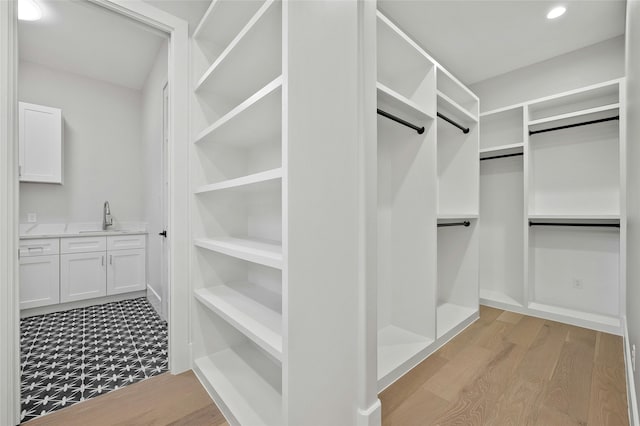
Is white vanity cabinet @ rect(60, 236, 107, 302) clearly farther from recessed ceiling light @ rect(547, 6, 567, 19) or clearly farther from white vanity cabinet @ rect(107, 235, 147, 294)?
recessed ceiling light @ rect(547, 6, 567, 19)

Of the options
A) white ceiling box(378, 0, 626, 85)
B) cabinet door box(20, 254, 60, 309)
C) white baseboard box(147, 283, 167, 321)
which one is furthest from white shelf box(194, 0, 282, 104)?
cabinet door box(20, 254, 60, 309)

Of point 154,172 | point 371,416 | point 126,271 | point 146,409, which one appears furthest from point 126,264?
point 371,416

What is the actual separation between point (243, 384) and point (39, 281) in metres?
2.78

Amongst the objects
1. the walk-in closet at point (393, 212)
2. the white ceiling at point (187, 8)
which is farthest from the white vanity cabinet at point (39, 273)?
the white ceiling at point (187, 8)

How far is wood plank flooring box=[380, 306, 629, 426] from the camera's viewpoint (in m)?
1.39

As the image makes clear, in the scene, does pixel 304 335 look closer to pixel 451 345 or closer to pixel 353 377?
pixel 353 377

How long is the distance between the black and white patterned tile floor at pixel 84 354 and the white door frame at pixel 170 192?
8.9 inches

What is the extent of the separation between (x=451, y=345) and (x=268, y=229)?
5.48ft

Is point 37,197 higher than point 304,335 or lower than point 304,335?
higher

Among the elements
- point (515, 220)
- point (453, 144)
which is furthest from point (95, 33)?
point (515, 220)

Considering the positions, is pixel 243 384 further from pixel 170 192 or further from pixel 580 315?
pixel 580 315

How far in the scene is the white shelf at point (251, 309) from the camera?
1160 mm

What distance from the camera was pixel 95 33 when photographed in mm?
2705

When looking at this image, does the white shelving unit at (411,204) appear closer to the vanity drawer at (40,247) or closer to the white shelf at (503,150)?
the white shelf at (503,150)
